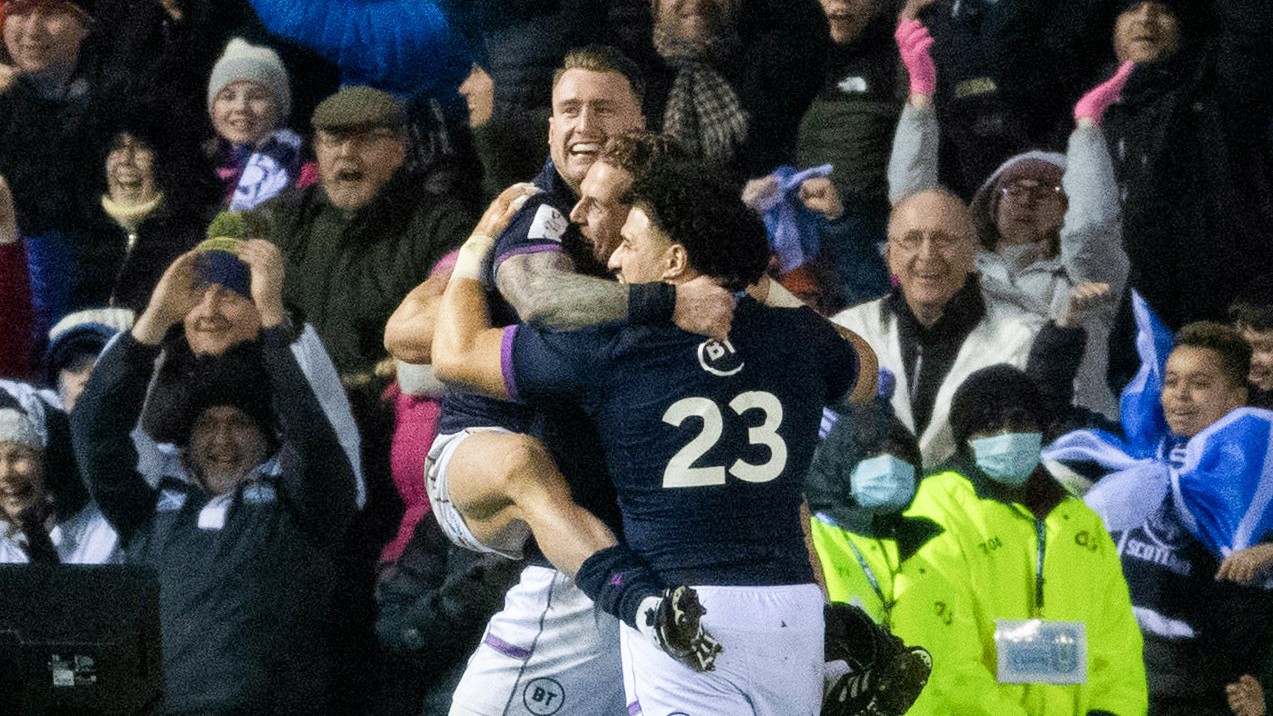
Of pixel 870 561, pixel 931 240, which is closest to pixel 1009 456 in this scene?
pixel 870 561

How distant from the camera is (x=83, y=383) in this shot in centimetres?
710

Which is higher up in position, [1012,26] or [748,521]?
[1012,26]

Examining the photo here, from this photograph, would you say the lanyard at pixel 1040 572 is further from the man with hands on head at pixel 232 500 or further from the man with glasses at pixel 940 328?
the man with hands on head at pixel 232 500

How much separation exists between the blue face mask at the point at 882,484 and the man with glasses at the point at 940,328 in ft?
1.60

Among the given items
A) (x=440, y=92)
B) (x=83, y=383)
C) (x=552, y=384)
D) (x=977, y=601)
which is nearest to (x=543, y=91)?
(x=440, y=92)

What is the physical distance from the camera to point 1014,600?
6.16 meters

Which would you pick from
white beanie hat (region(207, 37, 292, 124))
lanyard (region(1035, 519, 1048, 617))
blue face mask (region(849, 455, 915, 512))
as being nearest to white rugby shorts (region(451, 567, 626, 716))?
blue face mask (region(849, 455, 915, 512))

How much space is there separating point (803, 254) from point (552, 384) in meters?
2.82

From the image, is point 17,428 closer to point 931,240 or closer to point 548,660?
point 548,660

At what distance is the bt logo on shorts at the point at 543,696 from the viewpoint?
5.09m

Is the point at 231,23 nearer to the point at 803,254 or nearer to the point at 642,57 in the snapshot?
the point at 642,57

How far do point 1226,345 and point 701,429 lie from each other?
301 cm

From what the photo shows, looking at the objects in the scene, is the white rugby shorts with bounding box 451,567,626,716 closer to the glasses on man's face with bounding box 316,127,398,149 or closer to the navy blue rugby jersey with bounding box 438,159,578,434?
the navy blue rugby jersey with bounding box 438,159,578,434

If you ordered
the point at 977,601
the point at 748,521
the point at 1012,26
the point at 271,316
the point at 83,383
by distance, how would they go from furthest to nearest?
the point at 1012,26
the point at 83,383
the point at 271,316
the point at 977,601
the point at 748,521
